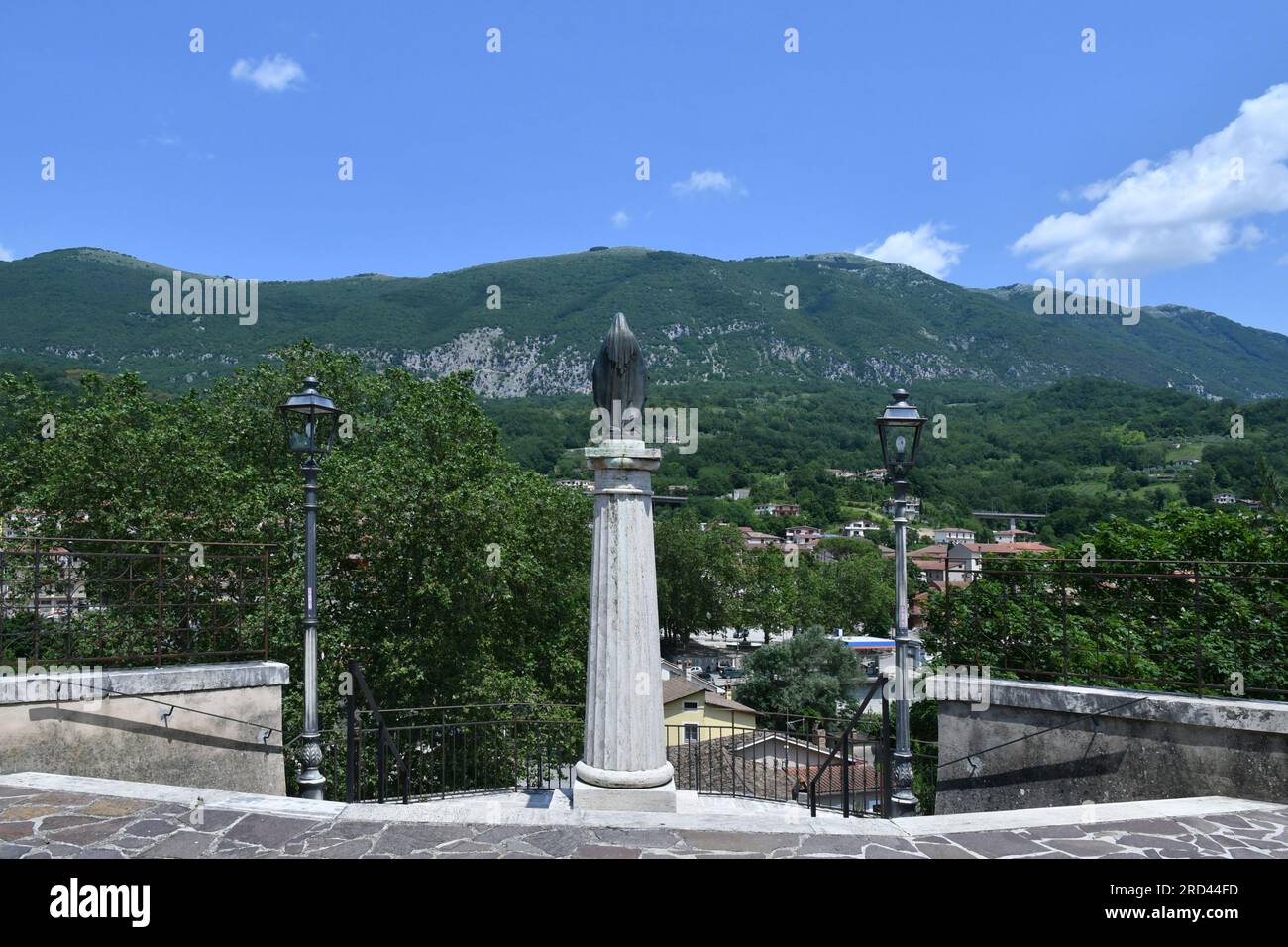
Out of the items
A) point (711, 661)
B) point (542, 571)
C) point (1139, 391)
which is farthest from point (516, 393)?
point (542, 571)

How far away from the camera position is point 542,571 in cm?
1828

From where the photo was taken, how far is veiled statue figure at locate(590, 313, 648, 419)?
5.99 metres

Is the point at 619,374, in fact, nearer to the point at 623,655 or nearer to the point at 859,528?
the point at 623,655

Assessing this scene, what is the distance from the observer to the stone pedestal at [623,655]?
18.5ft

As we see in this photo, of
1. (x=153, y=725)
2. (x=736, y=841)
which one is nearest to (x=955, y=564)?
(x=736, y=841)

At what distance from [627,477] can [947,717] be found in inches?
149

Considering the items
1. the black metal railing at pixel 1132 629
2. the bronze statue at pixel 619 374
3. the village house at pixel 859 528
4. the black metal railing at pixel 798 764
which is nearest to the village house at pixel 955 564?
the black metal railing at pixel 1132 629

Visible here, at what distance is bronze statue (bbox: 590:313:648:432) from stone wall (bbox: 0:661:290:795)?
3972 mm

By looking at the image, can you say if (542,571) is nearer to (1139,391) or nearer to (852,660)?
(852,660)

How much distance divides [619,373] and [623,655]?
200 cm

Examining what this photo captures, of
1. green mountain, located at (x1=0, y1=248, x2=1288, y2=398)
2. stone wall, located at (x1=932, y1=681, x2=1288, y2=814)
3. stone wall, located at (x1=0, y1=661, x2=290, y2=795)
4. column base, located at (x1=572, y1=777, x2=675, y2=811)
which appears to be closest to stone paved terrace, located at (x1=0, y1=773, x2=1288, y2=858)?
column base, located at (x1=572, y1=777, x2=675, y2=811)

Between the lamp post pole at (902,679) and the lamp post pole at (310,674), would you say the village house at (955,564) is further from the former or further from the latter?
the lamp post pole at (310,674)

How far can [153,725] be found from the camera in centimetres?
667

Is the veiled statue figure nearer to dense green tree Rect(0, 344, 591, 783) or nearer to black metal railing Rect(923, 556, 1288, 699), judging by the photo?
black metal railing Rect(923, 556, 1288, 699)
